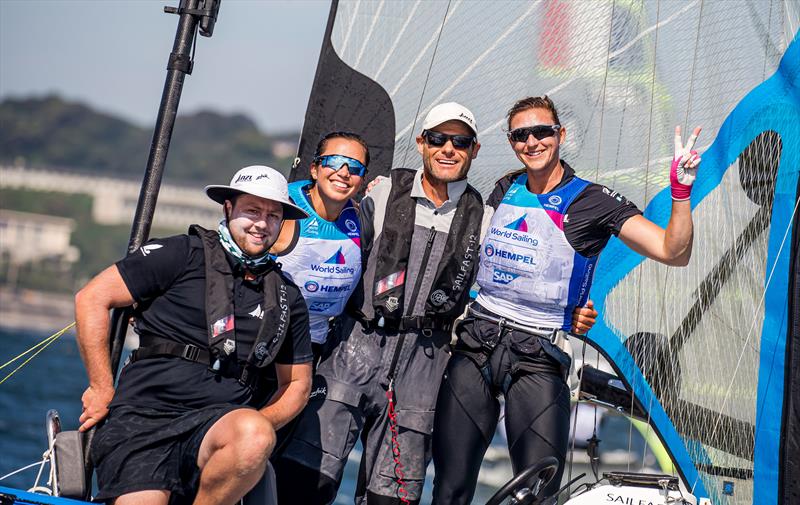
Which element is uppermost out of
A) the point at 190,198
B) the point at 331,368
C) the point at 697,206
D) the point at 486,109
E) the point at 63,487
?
the point at 190,198

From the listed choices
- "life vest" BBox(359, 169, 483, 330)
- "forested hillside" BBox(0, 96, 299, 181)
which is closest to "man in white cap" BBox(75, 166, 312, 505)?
"life vest" BBox(359, 169, 483, 330)

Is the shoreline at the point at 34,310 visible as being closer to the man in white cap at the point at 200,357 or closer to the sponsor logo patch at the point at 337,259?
the sponsor logo patch at the point at 337,259

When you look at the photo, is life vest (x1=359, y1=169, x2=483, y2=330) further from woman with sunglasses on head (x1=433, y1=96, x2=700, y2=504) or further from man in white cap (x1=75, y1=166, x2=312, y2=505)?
man in white cap (x1=75, y1=166, x2=312, y2=505)

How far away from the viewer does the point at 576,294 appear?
10.9ft

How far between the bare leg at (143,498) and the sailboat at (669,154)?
3.48 ft

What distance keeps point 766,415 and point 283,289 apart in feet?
6.11

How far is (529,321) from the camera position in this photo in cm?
329

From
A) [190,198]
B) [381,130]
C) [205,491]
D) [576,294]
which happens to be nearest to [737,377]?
[576,294]

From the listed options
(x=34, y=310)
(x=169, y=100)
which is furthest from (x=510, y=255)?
(x=34, y=310)

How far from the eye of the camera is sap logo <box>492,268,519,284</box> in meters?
3.29

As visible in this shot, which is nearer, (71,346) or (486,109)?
(486,109)

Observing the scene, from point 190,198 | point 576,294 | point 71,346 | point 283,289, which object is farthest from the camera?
point 190,198

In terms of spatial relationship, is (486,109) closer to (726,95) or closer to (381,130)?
(381,130)

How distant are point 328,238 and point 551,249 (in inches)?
28.1
